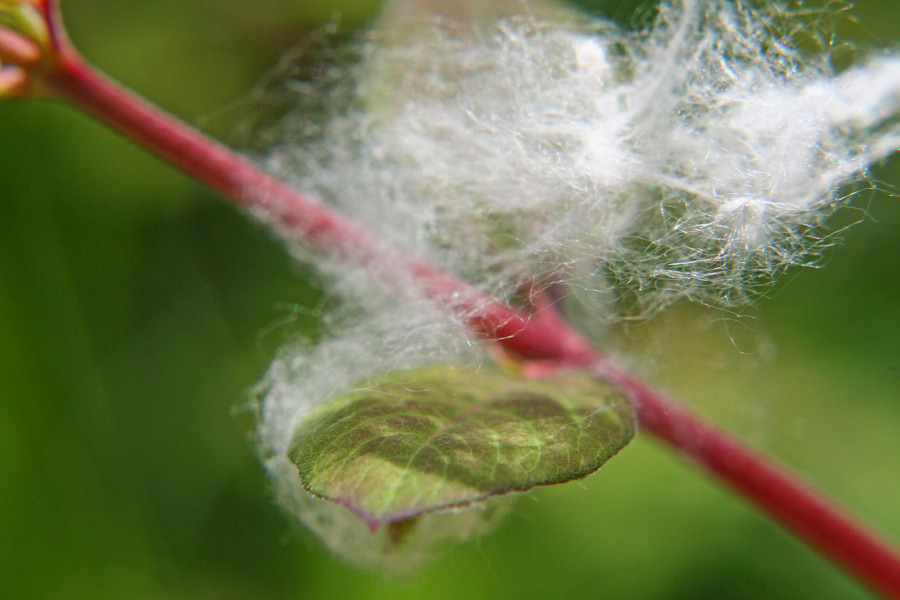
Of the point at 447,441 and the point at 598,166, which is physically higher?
the point at 598,166

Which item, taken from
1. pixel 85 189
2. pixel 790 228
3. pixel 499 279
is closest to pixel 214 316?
pixel 85 189

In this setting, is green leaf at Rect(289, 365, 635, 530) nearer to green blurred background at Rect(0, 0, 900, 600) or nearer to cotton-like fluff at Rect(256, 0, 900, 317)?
cotton-like fluff at Rect(256, 0, 900, 317)

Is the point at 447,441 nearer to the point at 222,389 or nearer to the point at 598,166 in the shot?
the point at 598,166

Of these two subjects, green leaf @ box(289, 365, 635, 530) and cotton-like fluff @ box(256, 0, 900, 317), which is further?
cotton-like fluff @ box(256, 0, 900, 317)

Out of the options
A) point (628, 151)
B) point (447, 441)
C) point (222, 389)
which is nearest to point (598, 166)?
point (628, 151)

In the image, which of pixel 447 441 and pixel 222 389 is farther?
pixel 222 389

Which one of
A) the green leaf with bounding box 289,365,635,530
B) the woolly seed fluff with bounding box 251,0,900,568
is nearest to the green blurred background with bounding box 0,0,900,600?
the woolly seed fluff with bounding box 251,0,900,568

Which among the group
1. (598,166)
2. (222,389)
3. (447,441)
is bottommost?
(222,389)

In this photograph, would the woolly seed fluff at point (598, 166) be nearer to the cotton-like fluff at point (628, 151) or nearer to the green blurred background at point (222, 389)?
the cotton-like fluff at point (628, 151)
